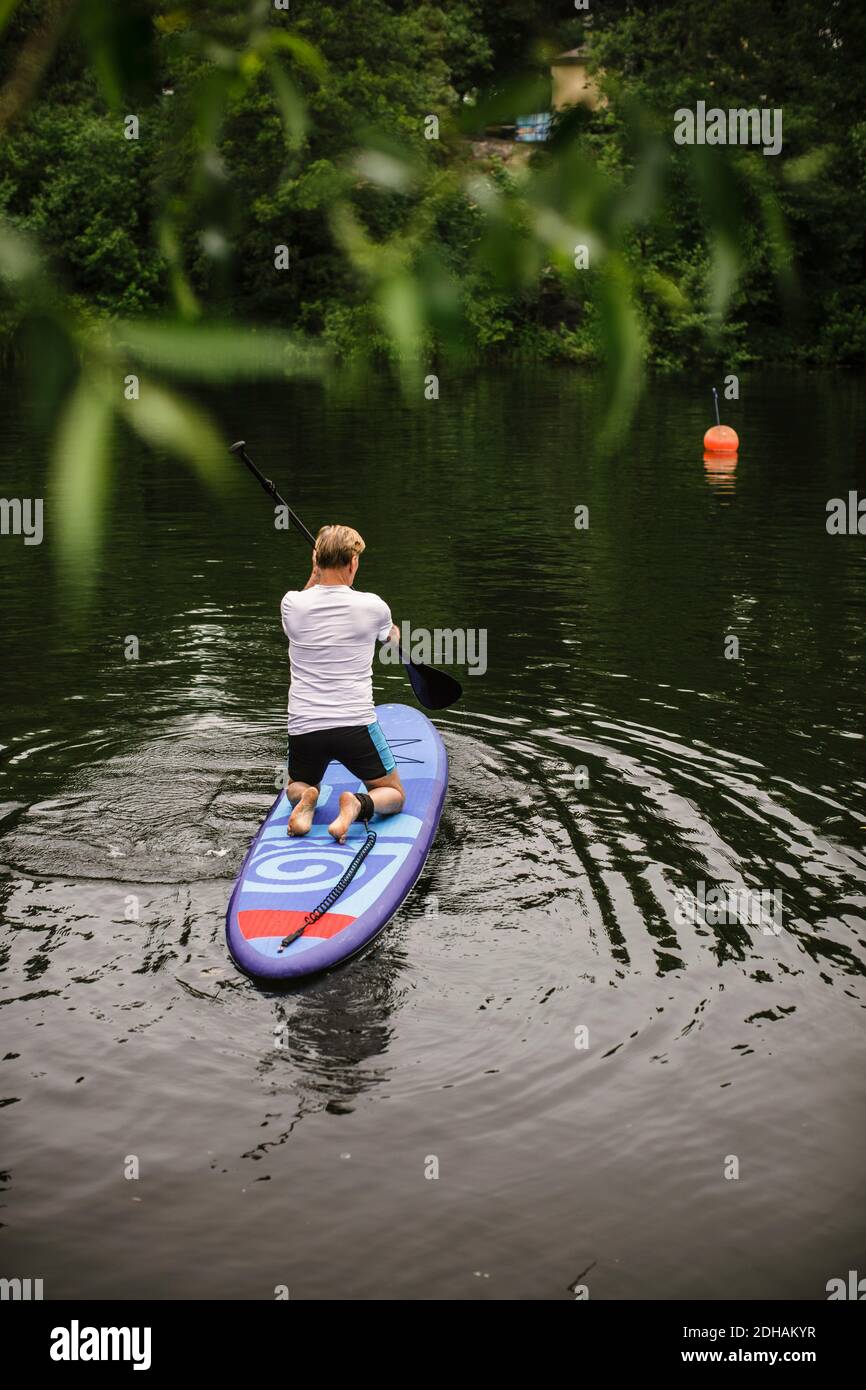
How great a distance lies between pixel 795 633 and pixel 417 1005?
27.3 feet

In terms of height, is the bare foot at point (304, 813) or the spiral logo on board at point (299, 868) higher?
the bare foot at point (304, 813)

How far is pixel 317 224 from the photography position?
1881 millimetres

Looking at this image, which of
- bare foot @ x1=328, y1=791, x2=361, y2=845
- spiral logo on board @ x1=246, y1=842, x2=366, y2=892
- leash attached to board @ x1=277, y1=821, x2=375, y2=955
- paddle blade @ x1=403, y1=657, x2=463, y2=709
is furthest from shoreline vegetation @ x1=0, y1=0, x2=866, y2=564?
paddle blade @ x1=403, y1=657, x2=463, y2=709

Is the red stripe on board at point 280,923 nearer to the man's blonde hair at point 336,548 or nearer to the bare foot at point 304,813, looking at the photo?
the bare foot at point 304,813

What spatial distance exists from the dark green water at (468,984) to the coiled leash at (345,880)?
312 mm

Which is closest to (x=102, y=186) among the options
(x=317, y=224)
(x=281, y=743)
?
(x=317, y=224)

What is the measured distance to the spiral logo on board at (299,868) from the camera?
23.3ft

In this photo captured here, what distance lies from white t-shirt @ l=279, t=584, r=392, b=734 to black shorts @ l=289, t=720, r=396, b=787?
0.20ft

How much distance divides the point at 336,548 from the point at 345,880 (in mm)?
1846

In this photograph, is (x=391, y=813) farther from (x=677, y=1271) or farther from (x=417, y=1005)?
(x=677, y=1271)
